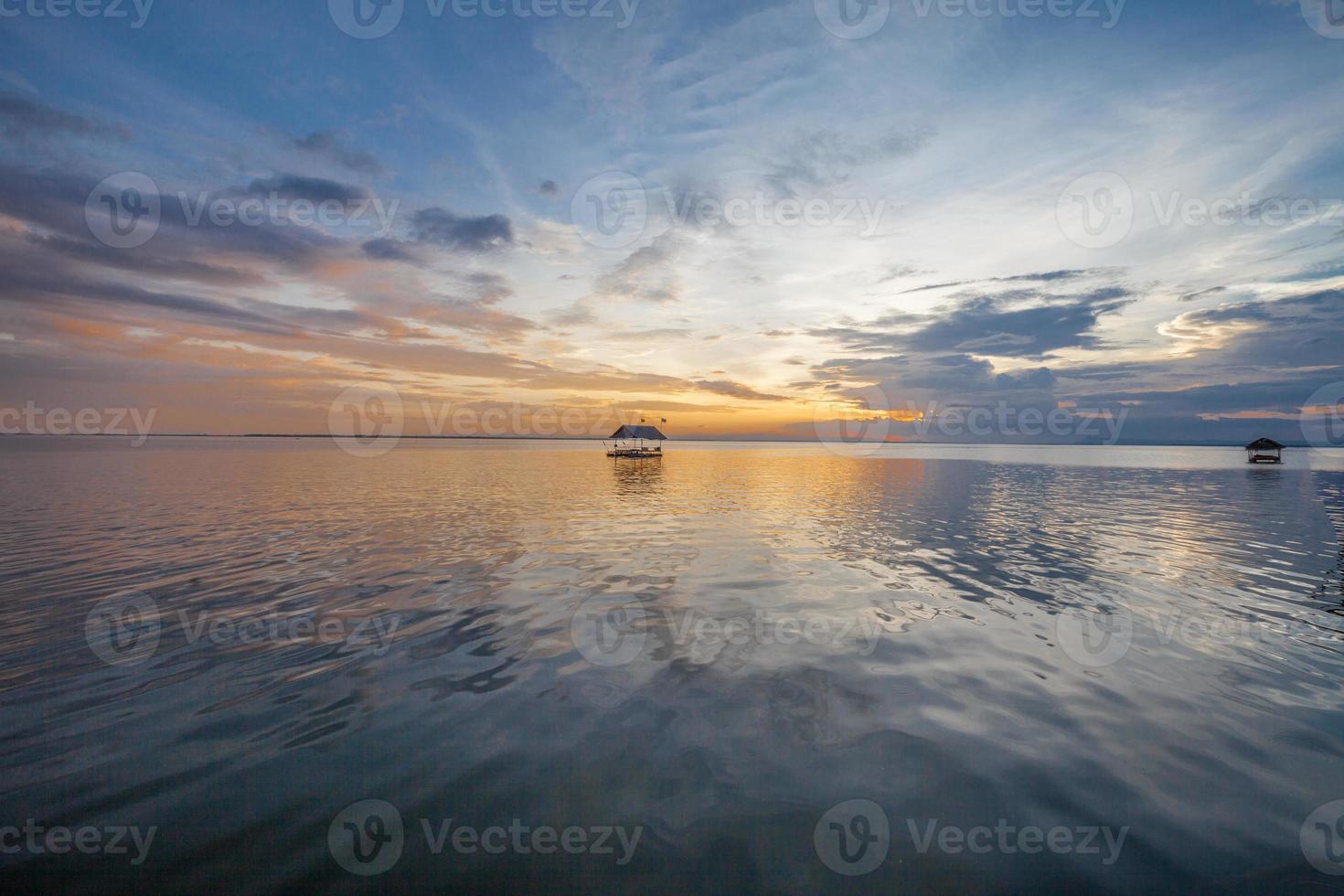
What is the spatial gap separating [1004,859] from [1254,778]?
3.69m

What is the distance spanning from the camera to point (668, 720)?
7219mm

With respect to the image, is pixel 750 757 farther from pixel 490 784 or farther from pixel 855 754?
pixel 490 784

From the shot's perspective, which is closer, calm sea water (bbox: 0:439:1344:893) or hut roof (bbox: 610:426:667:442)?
calm sea water (bbox: 0:439:1344:893)

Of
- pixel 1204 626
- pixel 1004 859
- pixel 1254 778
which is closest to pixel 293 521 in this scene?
pixel 1004 859

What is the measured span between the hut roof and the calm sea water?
58.8 metres

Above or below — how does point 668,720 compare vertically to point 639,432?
below

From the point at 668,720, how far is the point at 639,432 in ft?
226

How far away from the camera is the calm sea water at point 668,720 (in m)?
4.95

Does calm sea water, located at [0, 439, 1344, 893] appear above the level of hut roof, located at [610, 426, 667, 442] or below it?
below

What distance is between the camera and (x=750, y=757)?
6379 millimetres

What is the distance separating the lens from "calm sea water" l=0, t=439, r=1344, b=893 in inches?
195

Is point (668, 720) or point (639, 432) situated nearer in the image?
point (668, 720)

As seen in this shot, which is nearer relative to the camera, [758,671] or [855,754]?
[855,754]

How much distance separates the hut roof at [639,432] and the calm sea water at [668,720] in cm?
5879
